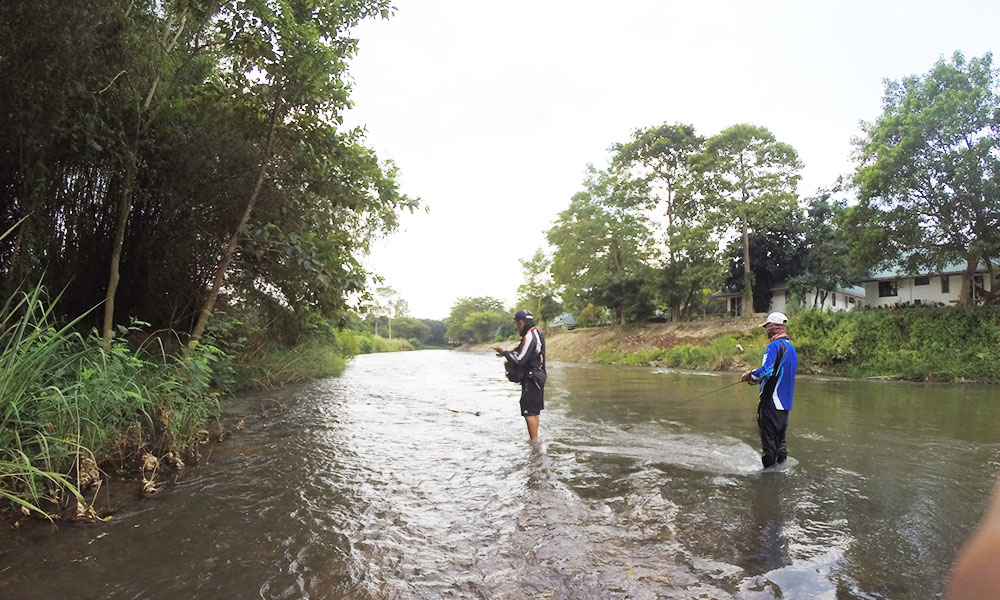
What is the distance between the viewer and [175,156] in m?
8.45

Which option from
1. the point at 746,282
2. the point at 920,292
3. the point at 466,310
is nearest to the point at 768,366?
the point at 746,282

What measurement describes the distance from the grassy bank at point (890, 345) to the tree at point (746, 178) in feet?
24.9

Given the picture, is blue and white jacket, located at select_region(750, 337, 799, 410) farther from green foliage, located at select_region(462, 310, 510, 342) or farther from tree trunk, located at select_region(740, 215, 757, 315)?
green foliage, located at select_region(462, 310, 510, 342)

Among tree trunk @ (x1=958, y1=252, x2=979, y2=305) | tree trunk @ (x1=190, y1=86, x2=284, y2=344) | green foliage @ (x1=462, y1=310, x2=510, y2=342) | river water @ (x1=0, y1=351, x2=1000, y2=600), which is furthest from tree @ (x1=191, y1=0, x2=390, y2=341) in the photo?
green foliage @ (x1=462, y1=310, x2=510, y2=342)

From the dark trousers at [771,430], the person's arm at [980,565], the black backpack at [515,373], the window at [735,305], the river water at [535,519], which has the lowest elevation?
the river water at [535,519]

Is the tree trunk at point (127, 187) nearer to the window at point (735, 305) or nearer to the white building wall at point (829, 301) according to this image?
the white building wall at point (829, 301)

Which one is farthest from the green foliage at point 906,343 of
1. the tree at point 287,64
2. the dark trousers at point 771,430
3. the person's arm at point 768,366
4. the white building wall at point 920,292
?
the tree at point 287,64

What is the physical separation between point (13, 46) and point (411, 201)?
5.49 metres

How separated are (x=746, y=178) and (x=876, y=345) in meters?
12.9

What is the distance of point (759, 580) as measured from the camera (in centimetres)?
360

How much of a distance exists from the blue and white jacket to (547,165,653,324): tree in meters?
31.1

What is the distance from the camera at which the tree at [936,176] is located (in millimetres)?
20781

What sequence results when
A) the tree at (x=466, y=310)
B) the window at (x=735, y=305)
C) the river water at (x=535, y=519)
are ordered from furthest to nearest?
the tree at (x=466, y=310) → the window at (x=735, y=305) → the river water at (x=535, y=519)

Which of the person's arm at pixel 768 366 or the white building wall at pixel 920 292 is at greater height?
the white building wall at pixel 920 292
